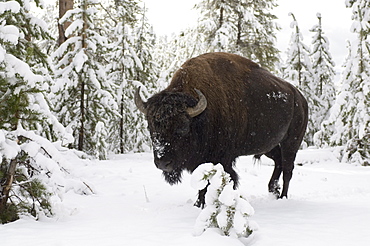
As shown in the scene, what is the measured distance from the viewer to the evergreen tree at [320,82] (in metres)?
29.0

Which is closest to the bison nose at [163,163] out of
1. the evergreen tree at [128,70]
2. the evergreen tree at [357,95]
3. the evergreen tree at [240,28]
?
the evergreen tree at [357,95]

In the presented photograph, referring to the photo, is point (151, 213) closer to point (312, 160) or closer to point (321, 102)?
point (312, 160)

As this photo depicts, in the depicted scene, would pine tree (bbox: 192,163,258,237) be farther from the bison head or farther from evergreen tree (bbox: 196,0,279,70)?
evergreen tree (bbox: 196,0,279,70)

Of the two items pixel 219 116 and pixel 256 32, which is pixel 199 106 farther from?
pixel 256 32

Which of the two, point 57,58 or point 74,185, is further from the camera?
point 57,58

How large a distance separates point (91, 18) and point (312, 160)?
36.4 ft

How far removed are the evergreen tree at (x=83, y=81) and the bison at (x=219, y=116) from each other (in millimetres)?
7674

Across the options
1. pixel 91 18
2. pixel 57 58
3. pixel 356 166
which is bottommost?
pixel 356 166

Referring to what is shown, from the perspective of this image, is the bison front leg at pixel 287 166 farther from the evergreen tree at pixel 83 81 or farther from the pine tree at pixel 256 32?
the pine tree at pixel 256 32

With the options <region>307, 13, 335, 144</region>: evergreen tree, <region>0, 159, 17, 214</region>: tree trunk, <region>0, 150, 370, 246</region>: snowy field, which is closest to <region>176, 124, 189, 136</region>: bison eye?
<region>0, 150, 370, 246</region>: snowy field

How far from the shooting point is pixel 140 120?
22688mm

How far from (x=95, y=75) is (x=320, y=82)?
22.6m

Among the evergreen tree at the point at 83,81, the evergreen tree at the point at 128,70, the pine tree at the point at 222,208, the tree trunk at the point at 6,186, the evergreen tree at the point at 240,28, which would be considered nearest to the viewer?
the pine tree at the point at 222,208

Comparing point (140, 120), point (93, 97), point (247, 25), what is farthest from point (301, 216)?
point (140, 120)
